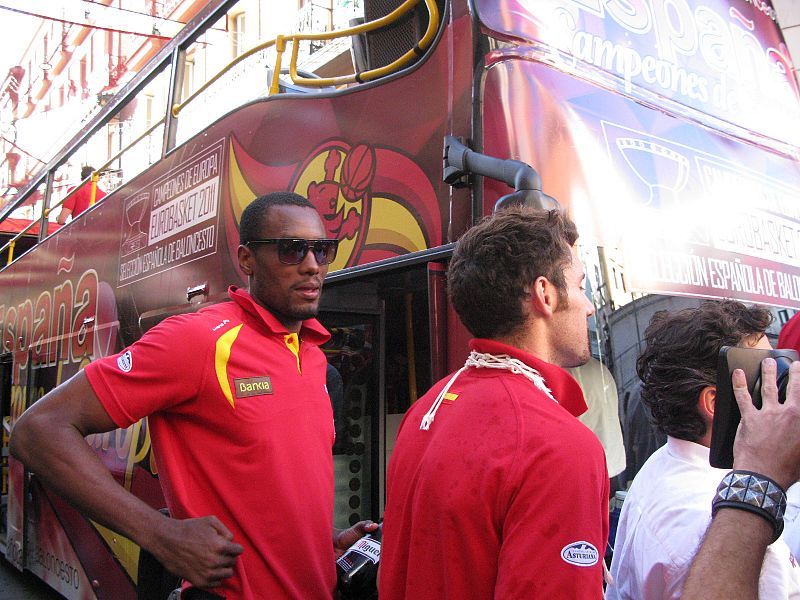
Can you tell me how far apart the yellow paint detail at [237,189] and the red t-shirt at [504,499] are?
2.31 metres

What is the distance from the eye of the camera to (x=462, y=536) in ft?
3.86

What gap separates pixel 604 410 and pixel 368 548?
783 mm

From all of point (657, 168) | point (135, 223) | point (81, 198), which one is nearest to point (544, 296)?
point (657, 168)

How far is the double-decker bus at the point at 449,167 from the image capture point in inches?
91.4

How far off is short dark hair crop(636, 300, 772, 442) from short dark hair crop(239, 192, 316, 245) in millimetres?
1103

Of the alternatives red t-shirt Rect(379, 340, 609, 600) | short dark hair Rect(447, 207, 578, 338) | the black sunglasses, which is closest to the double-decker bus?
the black sunglasses

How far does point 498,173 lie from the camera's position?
7.07 feet

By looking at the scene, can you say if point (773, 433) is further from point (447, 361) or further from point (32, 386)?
point (32, 386)

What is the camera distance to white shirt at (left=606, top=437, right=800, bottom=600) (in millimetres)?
1356

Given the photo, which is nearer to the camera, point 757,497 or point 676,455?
point 757,497

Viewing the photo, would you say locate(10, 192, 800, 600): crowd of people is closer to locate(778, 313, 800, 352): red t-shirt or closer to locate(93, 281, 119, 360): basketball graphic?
locate(778, 313, 800, 352): red t-shirt

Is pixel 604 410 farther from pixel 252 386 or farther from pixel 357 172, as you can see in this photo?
pixel 357 172

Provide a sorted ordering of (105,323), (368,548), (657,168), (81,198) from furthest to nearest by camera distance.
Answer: (81,198), (105,323), (657,168), (368,548)

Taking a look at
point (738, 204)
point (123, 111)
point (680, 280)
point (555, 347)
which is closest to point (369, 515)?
point (680, 280)
